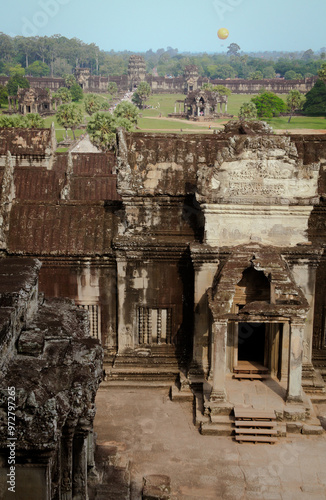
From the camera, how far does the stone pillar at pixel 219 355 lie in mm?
14805

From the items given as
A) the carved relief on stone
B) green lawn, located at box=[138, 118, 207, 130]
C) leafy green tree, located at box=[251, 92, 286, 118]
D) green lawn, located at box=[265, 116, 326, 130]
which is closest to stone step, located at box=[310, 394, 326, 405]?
the carved relief on stone

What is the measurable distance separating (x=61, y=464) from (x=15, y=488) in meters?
1.36

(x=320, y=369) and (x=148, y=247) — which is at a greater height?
(x=148, y=247)

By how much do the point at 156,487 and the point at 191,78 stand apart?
175m

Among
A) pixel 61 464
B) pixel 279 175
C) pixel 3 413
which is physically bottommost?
pixel 61 464

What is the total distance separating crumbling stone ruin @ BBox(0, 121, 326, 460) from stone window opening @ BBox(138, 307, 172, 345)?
0.03 metres

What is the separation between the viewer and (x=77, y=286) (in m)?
17.1

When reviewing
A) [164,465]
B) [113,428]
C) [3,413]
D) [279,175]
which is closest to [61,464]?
[3,413]

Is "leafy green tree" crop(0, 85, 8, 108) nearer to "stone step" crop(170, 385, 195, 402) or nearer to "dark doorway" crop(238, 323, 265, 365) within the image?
"dark doorway" crop(238, 323, 265, 365)

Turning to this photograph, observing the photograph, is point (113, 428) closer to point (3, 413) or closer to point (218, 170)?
point (218, 170)

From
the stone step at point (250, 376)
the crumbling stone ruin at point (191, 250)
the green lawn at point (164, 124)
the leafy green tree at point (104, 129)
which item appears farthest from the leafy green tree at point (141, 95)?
the stone step at point (250, 376)

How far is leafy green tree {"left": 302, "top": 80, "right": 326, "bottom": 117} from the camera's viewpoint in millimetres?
117750

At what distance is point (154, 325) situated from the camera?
1719 cm

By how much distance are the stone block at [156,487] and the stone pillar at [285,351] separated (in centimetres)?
467
